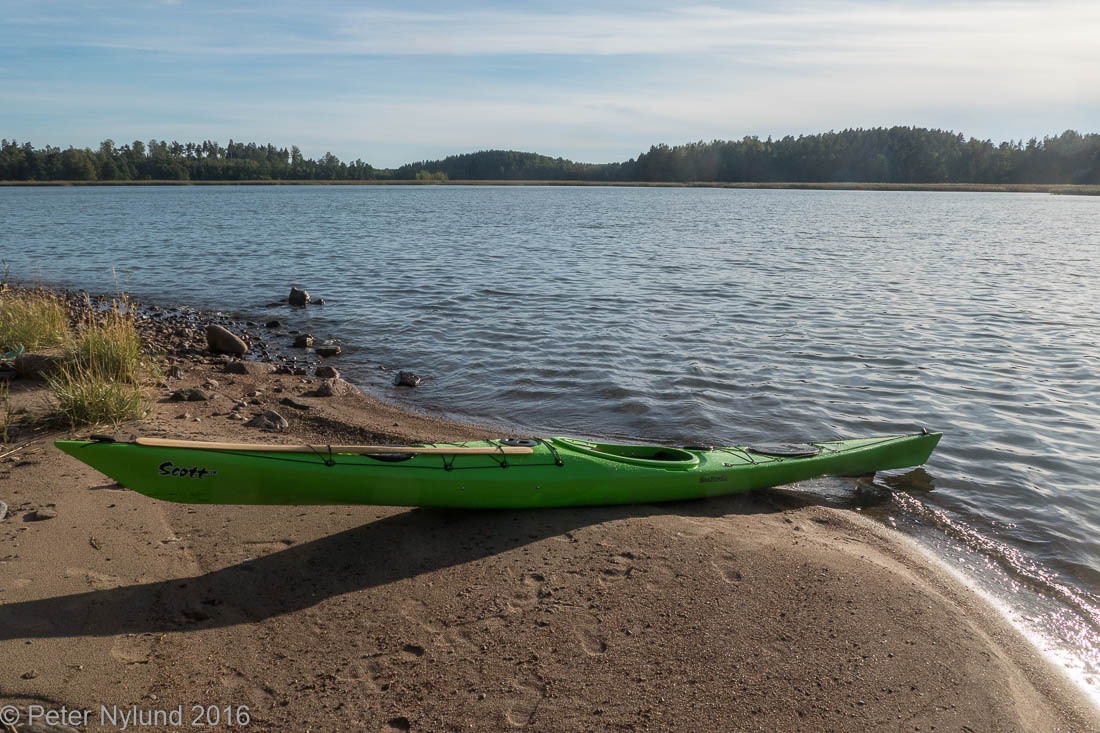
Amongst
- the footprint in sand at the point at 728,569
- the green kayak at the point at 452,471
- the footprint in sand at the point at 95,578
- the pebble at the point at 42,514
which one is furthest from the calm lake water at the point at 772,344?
the footprint in sand at the point at 95,578

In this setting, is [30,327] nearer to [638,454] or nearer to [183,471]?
[183,471]

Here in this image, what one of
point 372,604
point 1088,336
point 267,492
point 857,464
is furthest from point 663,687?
point 1088,336

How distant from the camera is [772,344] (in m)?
11.8

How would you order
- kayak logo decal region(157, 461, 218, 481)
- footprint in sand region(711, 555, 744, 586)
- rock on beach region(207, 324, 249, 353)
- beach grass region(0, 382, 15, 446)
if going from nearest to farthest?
kayak logo decal region(157, 461, 218, 481), footprint in sand region(711, 555, 744, 586), beach grass region(0, 382, 15, 446), rock on beach region(207, 324, 249, 353)

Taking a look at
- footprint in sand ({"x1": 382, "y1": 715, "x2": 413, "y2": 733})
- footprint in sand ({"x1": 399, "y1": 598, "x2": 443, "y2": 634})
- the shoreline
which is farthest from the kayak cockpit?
the shoreline

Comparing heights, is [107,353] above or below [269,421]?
above

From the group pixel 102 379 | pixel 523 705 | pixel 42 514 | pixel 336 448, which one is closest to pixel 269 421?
pixel 102 379

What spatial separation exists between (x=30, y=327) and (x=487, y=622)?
752 centimetres

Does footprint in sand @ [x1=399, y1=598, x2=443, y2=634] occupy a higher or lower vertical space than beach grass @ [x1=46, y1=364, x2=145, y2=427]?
lower

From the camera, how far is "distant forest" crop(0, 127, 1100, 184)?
10394 cm

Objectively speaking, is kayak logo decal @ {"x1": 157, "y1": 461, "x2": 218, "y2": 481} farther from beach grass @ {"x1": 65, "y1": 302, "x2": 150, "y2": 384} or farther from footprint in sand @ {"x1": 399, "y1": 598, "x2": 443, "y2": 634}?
beach grass @ {"x1": 65, "y1": 302, "x2": 150, "y2": 384}

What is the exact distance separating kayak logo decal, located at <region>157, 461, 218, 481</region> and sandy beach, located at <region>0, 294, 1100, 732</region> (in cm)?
56

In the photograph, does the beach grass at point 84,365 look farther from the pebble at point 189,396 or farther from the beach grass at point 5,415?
the pebble at point 189,396

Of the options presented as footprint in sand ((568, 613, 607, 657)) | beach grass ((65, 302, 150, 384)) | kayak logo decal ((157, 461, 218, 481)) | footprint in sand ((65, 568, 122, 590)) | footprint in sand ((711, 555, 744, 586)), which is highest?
beach grass ((65, 302, 150, 384))
